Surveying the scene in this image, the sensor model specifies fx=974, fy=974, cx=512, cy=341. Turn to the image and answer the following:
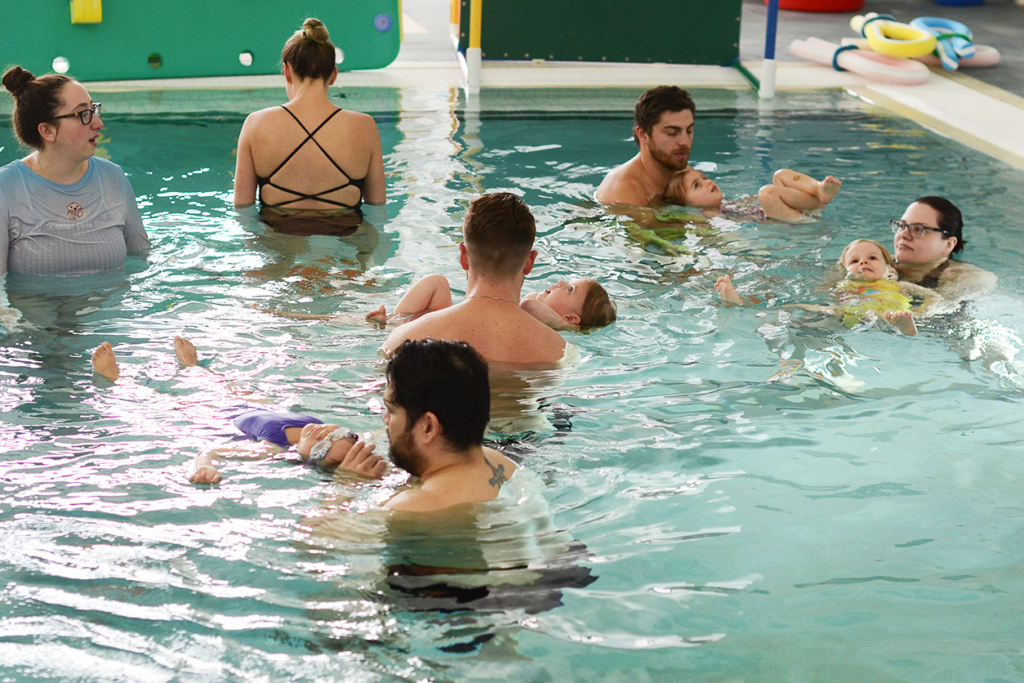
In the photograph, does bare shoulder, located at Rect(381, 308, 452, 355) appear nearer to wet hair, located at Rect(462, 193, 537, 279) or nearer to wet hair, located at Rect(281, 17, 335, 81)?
wet hair, located at Rect(462, 193, 537, 279)

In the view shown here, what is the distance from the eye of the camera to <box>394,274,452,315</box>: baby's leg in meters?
4.54

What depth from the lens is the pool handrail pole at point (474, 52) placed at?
1014cm

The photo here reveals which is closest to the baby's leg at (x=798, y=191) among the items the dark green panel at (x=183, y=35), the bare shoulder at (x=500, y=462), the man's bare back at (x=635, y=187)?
the man's bare back at (x=635, y=187)

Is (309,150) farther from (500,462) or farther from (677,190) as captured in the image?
(500,462)

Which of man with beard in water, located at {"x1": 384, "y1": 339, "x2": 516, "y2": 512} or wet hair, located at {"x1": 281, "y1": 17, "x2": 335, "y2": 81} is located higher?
wet hair, located at {"x1": 281, "y1": 17, "x2": 335, "y2": 81}

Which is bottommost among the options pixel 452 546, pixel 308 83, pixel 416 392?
pixel 452 546

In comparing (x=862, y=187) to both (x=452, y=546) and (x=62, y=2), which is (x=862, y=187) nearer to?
(x=452, y=546)

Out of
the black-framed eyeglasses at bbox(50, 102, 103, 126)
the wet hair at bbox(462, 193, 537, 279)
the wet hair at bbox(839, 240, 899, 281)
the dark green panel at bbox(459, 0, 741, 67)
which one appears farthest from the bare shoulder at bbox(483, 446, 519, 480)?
the dark green panel at bbox(459, 0, 741, 67)

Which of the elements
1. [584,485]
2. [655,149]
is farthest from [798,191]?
[584,485]

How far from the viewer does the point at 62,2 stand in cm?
974

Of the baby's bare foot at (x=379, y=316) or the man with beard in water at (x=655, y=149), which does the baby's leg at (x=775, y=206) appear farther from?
the baby's bare foot at (x=379, y=316)

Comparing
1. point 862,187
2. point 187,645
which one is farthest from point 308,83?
point 862,187

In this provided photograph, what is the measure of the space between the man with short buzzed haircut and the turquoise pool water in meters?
0.27

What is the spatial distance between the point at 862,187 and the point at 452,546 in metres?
5.61
